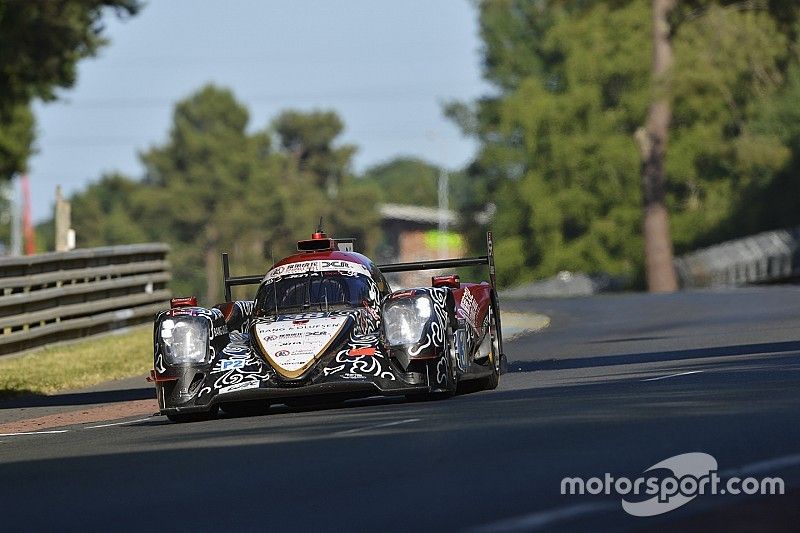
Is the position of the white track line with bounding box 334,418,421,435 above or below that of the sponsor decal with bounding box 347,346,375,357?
below

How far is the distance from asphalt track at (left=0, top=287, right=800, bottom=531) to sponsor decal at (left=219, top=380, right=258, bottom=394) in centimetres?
27

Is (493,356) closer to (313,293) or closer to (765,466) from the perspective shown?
(313,293)

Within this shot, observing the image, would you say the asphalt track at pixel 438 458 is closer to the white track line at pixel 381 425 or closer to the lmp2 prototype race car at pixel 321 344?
the white track line at pixel 381 425

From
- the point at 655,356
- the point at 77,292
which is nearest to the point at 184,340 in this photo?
the point at 655,356

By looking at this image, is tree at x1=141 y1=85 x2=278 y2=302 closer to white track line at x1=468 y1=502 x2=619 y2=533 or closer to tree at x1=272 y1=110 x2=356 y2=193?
tree at x1=272 y1=110 x2=356 y2=193

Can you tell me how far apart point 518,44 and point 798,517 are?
92.8m

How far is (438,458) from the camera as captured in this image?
9992mm

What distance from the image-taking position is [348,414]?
1377cm

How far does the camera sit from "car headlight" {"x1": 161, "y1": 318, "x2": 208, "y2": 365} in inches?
591

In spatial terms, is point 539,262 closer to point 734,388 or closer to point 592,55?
point 592,55

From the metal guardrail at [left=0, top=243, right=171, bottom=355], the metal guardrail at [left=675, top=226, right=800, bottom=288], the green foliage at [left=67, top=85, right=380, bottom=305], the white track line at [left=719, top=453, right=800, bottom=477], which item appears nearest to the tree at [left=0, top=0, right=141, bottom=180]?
the metal guardrail at [left=0, top=243, right=171, bottom=355]

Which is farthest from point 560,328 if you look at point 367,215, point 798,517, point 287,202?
point 367,215

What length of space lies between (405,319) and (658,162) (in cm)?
4029

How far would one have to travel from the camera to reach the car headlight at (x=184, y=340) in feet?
49.2
